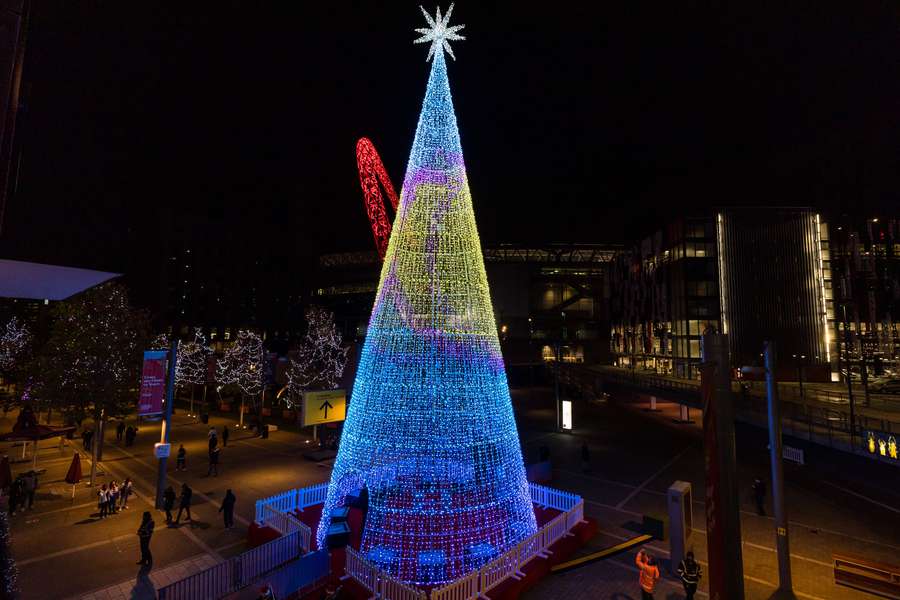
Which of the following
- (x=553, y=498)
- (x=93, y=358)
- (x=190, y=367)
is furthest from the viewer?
(x=190, y=367)

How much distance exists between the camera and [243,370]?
106 feet

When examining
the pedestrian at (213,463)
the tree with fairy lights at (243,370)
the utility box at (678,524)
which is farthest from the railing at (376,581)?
the tree with fairy lights at (243,370)

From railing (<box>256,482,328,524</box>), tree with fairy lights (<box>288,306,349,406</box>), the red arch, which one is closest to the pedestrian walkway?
railing (<box>256,482,328,524</box>)

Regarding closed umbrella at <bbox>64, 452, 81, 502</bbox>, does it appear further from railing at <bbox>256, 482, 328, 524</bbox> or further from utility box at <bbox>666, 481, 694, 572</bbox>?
utility box at <bbox>666, 481, 694, 572</bbox>

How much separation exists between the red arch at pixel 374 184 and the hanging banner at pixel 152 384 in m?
9.94

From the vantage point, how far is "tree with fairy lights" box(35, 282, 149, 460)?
19.3 m

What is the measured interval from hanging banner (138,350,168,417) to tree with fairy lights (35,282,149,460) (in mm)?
4751

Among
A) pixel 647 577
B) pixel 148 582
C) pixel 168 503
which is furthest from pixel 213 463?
pixel 647 577

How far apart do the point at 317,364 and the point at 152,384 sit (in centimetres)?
1687

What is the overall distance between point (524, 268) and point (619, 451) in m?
41.9

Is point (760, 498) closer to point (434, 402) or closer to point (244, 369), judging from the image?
point (434, 402)

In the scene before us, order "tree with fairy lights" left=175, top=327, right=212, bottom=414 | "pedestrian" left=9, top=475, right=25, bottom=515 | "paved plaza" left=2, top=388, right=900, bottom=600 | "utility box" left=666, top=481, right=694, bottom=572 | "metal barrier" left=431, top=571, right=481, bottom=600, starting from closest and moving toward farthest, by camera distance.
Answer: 1. "metal barrier" left=431, top=571, right=481, bottom=600
2. "paved plaza" left=2, top=388, right=900, bottom=600
3. "utility box" left=666, top=481, right=694, bottom=572
4. "pedestrian" left=9, top=475, right=25, bottom=515
5. "tree with fairy lights" left=175, top=327, right=212, bottom=414

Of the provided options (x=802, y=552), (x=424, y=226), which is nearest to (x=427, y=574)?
(x=424, y=226)

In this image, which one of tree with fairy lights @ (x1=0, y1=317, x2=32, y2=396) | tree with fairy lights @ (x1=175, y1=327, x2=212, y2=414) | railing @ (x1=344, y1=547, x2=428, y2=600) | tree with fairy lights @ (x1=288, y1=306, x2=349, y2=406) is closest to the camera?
railing @ (x1=344, y1=547, x2=428, y2=600)
